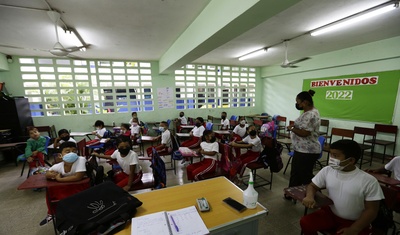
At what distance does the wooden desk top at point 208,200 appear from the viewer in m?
1.16

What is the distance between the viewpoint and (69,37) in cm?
374

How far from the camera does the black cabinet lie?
464 cm

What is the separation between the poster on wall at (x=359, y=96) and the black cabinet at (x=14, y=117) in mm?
9909

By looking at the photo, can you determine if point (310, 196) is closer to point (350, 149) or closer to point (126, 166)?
point (350, 149)

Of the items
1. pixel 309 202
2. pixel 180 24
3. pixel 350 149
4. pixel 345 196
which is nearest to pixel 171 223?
pixel 309 202

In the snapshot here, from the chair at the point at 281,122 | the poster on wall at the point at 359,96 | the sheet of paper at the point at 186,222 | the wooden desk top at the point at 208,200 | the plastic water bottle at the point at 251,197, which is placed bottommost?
the chair at the point at 281,122

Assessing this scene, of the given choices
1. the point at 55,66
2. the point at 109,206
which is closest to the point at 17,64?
the point at 55,66

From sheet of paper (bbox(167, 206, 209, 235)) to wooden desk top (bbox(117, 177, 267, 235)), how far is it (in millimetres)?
49

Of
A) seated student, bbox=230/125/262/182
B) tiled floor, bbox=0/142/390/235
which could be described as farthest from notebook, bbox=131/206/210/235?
seated student, bbox=230/125/262/182

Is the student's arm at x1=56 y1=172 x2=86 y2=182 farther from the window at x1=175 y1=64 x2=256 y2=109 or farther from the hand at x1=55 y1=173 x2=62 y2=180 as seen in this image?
the window at x1=175 y1=64 x2=256 y2=109

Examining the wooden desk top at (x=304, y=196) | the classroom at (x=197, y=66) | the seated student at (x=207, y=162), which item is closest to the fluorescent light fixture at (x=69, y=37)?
the classroom at (x=197, y=66)

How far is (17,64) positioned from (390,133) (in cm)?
1137

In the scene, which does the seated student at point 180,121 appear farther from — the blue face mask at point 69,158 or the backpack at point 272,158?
the blue face mask at point 69,158

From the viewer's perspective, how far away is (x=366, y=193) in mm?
1279
